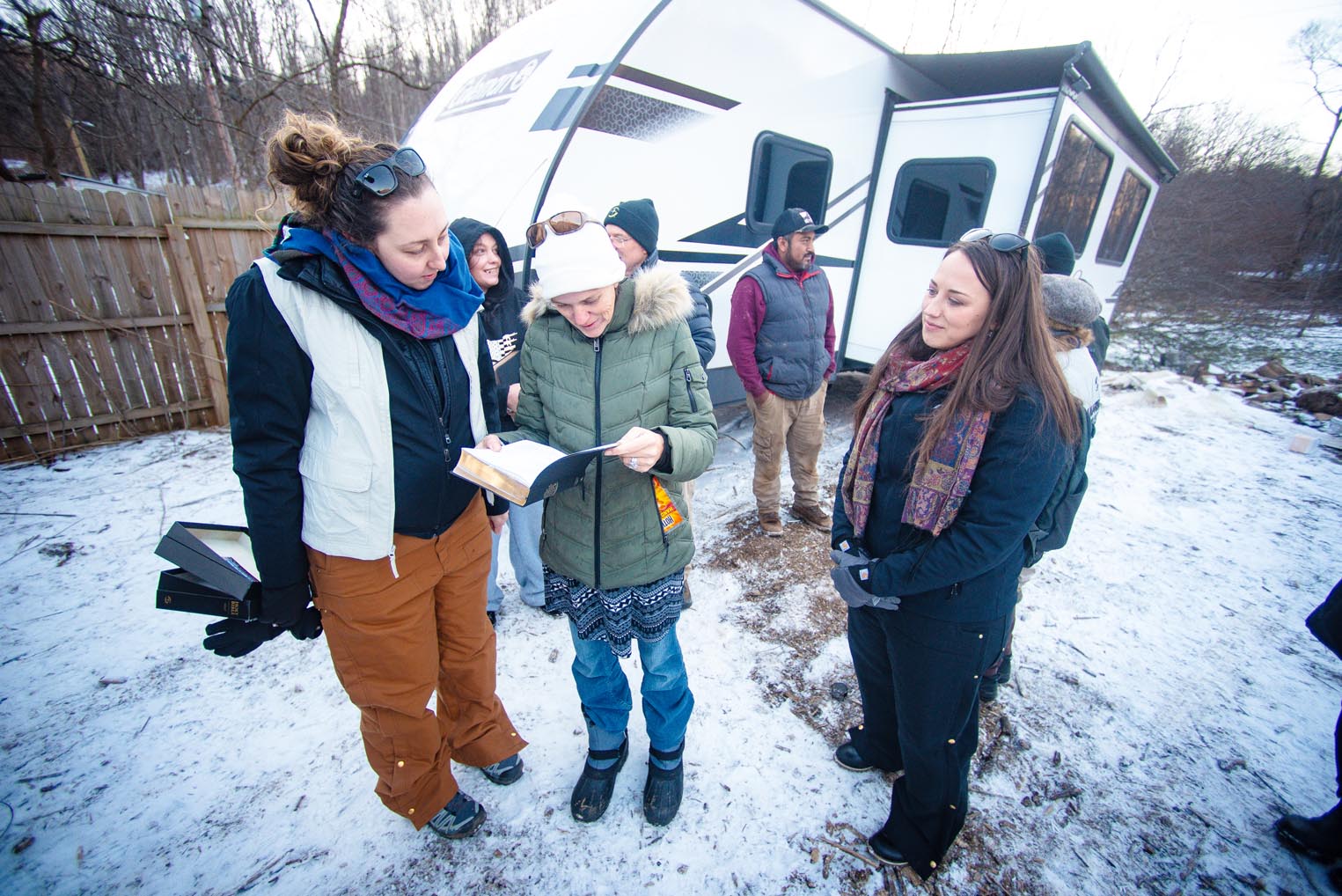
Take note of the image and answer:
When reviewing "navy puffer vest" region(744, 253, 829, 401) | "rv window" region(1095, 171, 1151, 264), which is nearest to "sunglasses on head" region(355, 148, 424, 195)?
"navy puffer vest" region(744, 253, 829, 401)

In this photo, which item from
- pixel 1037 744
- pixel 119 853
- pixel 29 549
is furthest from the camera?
pixel 29 549

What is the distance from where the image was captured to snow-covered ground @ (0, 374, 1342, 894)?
5.94 feet

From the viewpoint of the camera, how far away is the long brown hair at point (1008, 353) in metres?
1.33

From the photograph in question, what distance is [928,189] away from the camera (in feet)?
15.7

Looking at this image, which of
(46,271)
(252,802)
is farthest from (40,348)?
(252,802)

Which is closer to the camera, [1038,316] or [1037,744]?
[1038,316]

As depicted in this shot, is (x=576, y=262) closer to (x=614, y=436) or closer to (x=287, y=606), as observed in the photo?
(x=614, y=436)

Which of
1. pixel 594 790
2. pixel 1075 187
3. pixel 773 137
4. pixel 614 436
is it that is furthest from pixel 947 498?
pixel 1075 187

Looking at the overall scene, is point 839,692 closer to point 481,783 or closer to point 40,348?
point 481,783

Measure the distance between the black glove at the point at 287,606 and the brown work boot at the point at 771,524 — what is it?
2845mm

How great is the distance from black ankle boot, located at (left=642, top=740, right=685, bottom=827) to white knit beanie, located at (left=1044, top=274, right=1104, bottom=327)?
2.21m

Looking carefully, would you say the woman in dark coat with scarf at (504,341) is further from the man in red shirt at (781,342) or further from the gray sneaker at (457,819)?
the man in red shirt at (781,342)

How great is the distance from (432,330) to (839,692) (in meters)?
2.35

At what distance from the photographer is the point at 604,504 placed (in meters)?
1.66
